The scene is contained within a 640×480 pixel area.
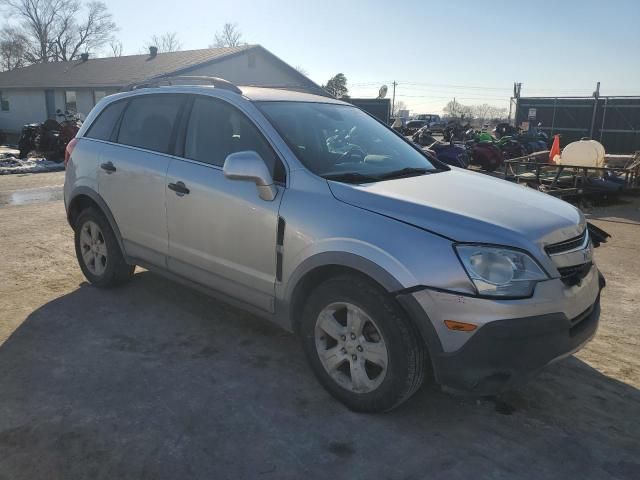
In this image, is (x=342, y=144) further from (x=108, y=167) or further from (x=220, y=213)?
(x=108, y=167)

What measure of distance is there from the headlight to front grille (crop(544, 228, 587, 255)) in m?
0.21

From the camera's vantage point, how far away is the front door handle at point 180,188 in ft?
12.5

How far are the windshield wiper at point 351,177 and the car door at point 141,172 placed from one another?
1481 mm

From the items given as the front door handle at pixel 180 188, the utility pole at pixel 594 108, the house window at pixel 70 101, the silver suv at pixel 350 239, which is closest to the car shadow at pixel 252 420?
the silver suv at pixel 350 239

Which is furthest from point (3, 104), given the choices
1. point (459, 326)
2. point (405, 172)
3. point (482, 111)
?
point (482, 111)

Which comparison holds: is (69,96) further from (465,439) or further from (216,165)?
(465,439)

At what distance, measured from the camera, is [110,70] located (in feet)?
97.4

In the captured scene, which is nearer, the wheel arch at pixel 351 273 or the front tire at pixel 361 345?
the wheel arch at pixel 351 273

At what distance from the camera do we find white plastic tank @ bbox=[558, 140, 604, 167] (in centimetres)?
1091

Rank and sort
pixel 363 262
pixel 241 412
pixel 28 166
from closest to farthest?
pixel 363 262 < pixel 241 412 < pixel 28 166

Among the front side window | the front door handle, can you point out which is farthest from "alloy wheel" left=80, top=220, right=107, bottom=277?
the front side window

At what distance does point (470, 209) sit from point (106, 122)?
11.6 ft

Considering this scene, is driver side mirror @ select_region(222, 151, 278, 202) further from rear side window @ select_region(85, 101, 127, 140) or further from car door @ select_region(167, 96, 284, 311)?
rear side window @ select_region(85, 101, 127, 140)

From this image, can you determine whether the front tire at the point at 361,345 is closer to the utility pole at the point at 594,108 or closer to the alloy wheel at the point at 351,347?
the alloy wheel at the point at 351,347
